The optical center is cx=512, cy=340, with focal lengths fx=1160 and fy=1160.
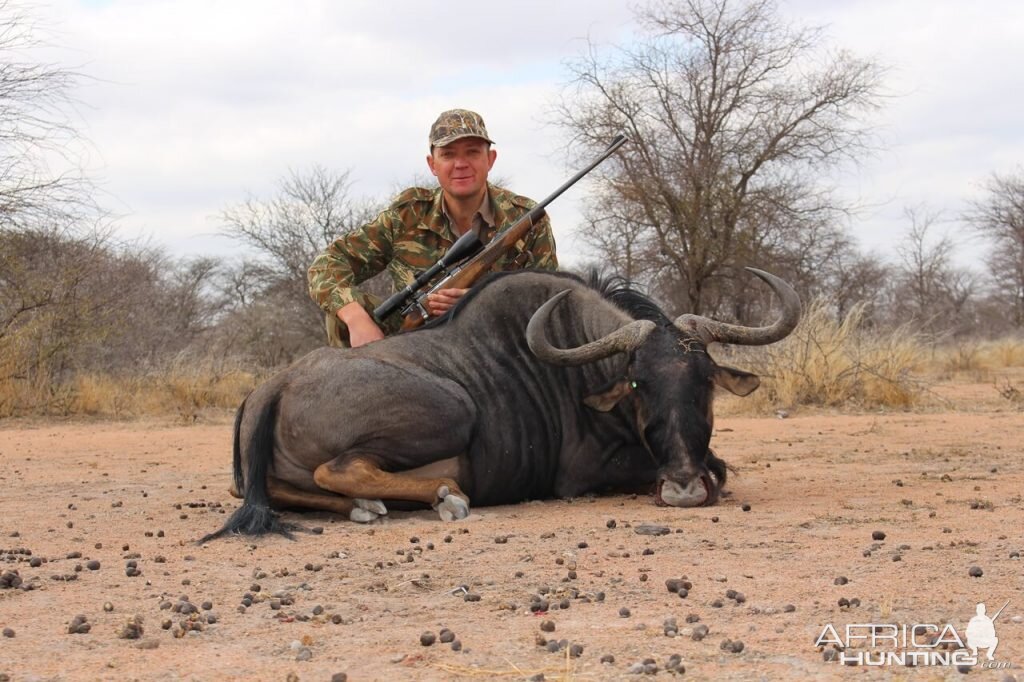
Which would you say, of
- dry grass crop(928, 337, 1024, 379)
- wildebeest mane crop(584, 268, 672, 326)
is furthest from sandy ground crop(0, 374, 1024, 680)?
dry grass crop(928, 337, 1024, 379)

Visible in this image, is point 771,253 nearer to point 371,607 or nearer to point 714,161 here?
point 714,161

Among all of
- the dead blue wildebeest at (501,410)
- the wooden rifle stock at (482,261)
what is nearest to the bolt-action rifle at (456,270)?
the wooden rifle stock at (482,261)

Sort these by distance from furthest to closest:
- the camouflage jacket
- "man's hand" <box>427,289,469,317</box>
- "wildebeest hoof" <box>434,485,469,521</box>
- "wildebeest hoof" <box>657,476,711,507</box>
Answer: the camouflage jacket
"man's hand" <box>427,289,469,317</box>
"wildebeest hoof" <box>657,476,711,507</box>
"wildebeest hoof" <box>434,485,469,521</box>

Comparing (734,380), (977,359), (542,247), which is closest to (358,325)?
(542,247)

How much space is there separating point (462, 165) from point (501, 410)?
1725 mm

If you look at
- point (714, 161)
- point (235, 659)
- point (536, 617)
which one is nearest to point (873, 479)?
point (536, 617)

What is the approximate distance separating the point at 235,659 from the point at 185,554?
1.72 meters

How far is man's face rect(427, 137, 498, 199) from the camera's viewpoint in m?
6.96

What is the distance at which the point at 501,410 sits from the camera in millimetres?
5996

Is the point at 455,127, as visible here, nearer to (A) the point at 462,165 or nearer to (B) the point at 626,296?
(A) the point at 462,165

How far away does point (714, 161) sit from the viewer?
2286cm

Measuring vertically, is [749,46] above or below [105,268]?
above

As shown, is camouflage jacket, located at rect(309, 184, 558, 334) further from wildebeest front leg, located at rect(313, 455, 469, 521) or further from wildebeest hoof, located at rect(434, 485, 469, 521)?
wildebeest hoof, located at rect(434, 485, 469, 521)

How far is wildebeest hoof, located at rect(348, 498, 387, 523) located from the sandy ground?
0.11 m
